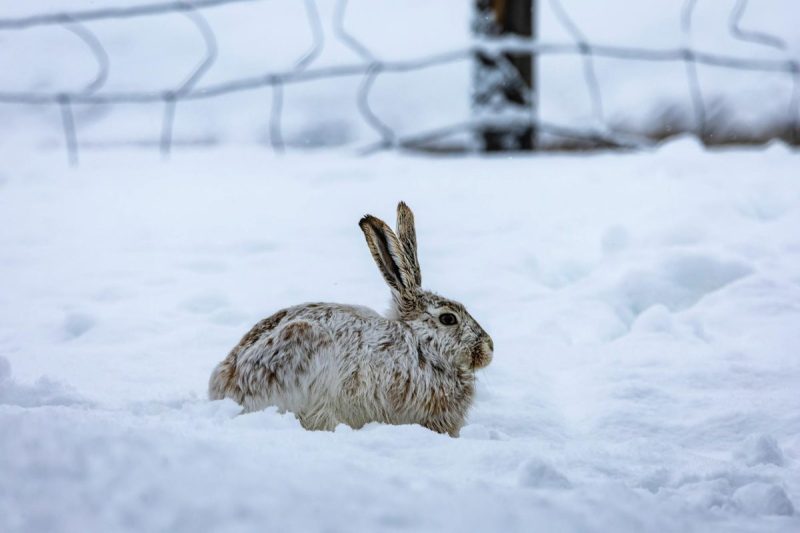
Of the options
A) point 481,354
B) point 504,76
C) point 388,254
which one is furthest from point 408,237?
point 504,76

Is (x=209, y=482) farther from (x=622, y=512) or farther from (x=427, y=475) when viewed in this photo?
(x=622, y=512)

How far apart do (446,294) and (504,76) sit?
308cm

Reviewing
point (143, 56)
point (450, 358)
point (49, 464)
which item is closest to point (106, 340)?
point (450, 358)

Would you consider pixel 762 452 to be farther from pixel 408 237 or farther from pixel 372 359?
pixel 408 237

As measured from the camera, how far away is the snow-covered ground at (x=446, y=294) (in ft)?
6.29

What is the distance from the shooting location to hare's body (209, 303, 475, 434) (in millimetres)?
2717

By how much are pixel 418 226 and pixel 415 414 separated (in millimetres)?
2403

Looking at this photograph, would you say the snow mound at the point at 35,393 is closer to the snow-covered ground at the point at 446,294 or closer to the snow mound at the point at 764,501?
the snow-covered ground at the point at 446,294

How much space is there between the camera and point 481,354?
311 cm

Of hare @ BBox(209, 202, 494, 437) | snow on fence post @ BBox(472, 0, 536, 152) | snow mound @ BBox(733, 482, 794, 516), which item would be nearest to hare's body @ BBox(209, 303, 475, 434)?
hare @ BBox(209, 202, 494, 437)

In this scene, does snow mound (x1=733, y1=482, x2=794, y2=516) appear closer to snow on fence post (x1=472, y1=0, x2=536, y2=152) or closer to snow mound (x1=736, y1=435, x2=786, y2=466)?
snow mound (x1=736, y1=435, x2=786, y2=466)

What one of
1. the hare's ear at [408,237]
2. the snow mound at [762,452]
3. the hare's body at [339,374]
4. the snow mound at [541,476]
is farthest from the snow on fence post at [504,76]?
the snow mound at [541,476]

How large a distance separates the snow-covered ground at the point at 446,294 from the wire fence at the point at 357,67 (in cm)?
40

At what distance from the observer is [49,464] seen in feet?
6.39
